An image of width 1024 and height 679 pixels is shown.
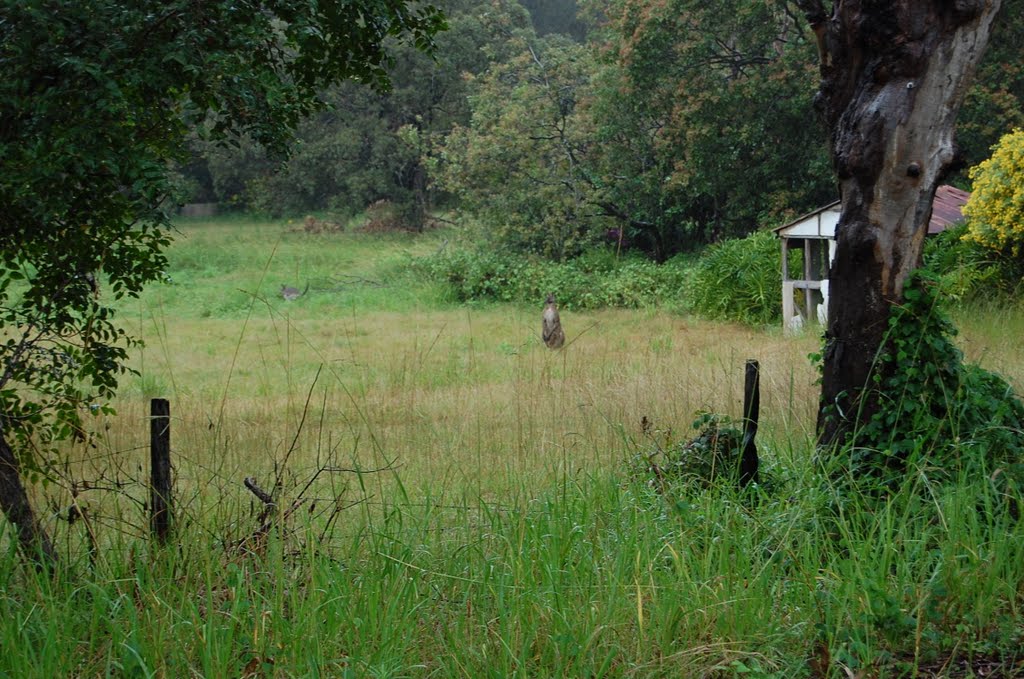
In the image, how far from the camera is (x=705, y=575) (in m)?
3.26

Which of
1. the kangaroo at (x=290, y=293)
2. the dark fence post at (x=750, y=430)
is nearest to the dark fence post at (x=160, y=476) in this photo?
the dark fence post at (x=750, y=430)

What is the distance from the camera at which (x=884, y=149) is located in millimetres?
4629

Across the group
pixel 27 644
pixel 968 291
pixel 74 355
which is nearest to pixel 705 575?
pixel 27 644

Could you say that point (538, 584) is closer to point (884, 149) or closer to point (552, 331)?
point (884, 149)

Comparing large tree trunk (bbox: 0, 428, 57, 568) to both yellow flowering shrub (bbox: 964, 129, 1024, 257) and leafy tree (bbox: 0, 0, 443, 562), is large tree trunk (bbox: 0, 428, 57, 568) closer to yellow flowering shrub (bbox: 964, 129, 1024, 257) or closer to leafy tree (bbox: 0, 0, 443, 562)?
leafy tree (bbox: 0, 0, 443, 562)

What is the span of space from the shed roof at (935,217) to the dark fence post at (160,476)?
11.3m

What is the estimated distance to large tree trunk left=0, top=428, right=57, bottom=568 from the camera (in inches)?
136

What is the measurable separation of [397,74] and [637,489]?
31.2m

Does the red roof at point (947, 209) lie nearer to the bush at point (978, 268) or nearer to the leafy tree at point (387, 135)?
the bush at point (978, 268)

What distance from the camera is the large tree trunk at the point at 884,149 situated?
15.0ft

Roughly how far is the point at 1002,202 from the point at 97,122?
11.6 m

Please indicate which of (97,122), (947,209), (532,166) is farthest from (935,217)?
(97,122)

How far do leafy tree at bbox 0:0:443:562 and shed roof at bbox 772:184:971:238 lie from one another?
417 inches

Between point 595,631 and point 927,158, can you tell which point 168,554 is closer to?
point 595,631
